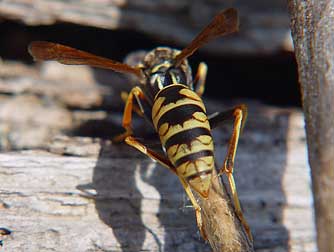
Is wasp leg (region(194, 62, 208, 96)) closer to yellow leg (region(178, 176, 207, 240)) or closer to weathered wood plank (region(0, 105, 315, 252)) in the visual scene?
weathered wood plank (region(0, 105, 315, 252))

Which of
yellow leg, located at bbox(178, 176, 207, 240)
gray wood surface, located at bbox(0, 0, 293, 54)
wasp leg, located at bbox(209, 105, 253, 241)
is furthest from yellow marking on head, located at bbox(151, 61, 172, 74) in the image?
yellow leg, located at bbox(178, 176, 207, 240)

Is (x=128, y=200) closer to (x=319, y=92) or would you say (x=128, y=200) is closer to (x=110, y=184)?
(x=110, y=184)

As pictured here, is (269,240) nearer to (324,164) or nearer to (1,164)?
(324,164)

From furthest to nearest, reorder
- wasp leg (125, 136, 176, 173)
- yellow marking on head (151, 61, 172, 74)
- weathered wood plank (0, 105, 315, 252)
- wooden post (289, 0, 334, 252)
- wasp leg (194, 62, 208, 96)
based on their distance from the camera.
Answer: wasp leg (194, 62, 208, 96), yellow marking on head (151, 61, 172, 74), wasp leg (125, 136, 176, 173), weathered wood plank (0, 105, 315, 252), wooden post (289, 0, 334, 252)

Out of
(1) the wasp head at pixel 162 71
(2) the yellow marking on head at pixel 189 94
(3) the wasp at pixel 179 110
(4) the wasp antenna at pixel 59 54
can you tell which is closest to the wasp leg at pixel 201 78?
(3) the wasp at pixel 179 110

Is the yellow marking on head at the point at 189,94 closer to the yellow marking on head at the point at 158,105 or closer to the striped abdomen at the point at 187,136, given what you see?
the striped abdomen at the point at 187,136

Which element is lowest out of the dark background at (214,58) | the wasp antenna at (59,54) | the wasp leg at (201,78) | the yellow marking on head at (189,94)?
the yellow marking on head at (189,94)
